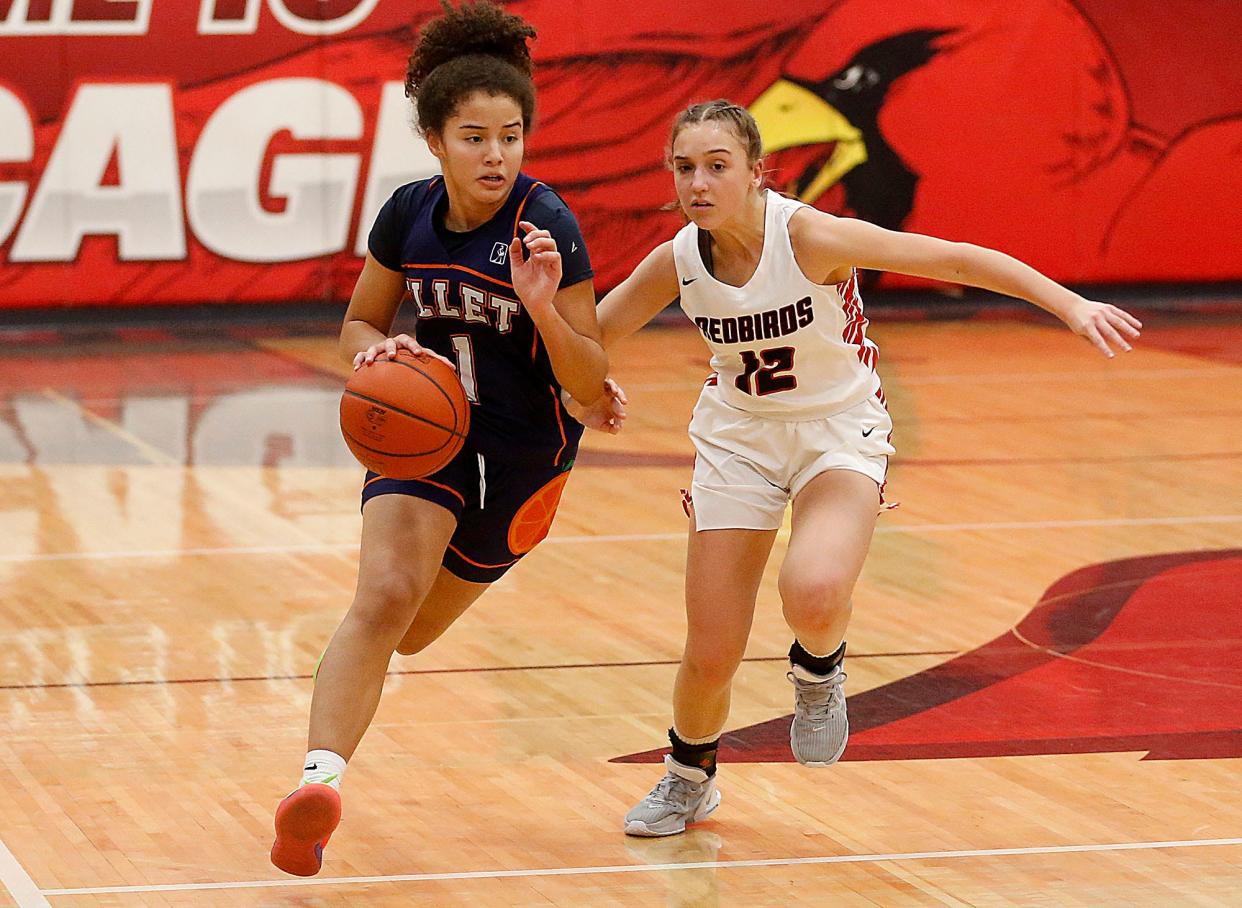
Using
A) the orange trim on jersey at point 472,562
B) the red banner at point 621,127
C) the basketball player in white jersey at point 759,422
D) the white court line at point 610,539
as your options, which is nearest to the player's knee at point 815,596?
the basketball player in white jersey at point 759,422

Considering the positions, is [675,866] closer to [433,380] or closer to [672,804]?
[672,804]

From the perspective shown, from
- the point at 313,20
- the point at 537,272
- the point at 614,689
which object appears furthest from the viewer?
the point at 313,20

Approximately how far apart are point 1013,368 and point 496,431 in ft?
27.3

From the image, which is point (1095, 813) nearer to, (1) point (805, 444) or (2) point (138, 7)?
(1) point (805, 444)

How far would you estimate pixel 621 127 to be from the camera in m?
14.4

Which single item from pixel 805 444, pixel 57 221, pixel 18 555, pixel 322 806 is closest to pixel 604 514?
pixel 18 555

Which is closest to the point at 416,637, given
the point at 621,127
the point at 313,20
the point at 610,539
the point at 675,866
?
the point at 675,866

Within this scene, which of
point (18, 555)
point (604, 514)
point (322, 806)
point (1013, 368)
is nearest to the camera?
point (322, 806)

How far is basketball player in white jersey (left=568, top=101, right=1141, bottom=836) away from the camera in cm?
412

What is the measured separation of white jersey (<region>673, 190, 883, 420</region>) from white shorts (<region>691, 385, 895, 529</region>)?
33mm

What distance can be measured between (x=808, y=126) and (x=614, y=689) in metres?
9.83

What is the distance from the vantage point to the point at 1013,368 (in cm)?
1199

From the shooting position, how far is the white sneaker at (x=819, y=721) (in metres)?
4.31

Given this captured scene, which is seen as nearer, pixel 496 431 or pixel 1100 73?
pixel 496 431
